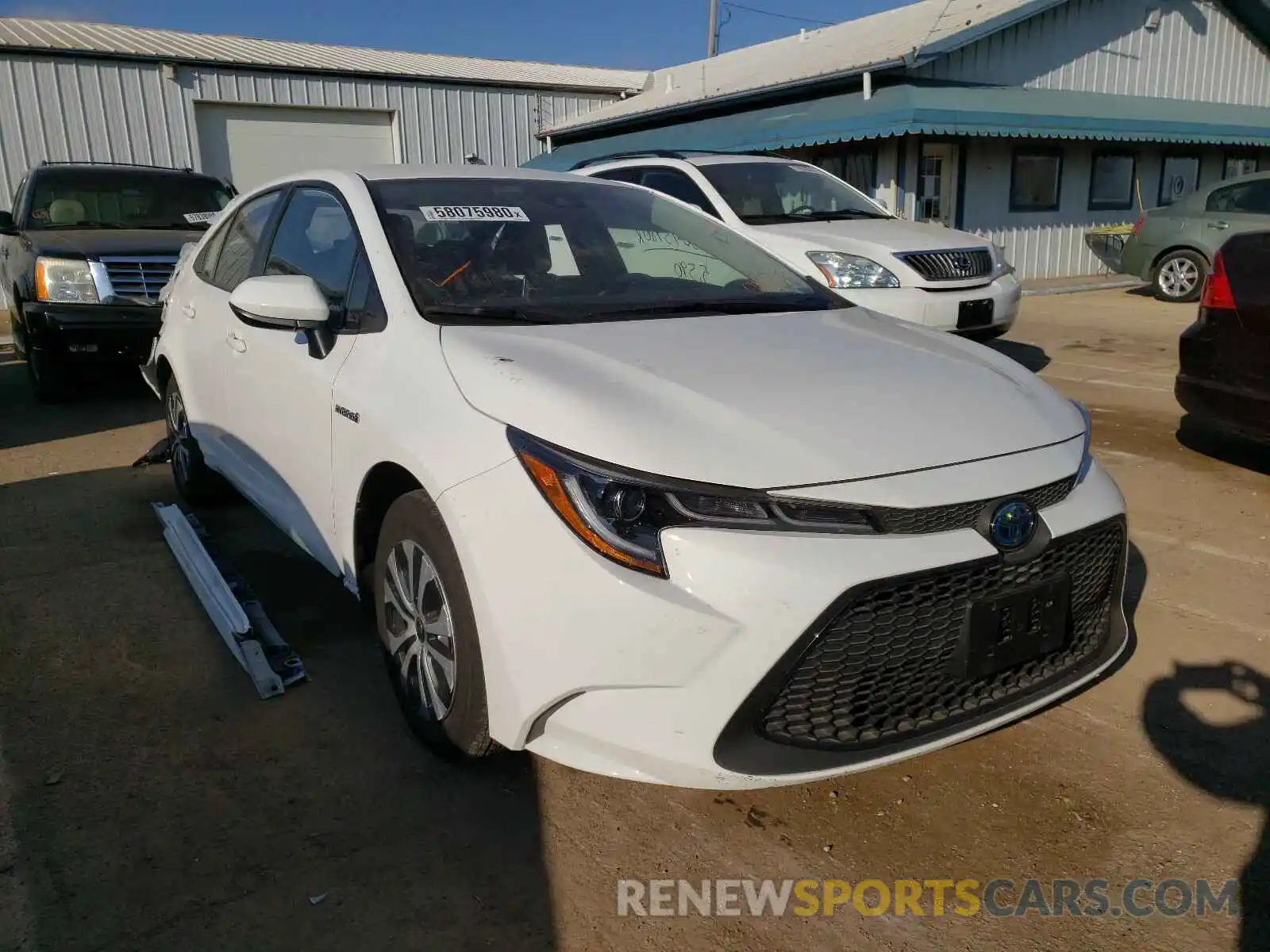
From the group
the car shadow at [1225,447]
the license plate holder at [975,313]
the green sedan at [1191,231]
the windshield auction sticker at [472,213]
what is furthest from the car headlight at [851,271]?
the green sedan at [1191,231]

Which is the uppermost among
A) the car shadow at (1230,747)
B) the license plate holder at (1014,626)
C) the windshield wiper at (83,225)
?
the windshield wiper at (83,225)

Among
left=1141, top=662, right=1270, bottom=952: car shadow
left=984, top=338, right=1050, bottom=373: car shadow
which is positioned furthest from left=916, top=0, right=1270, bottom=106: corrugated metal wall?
left=1141, top=662, right=1270, bottom=952: car shadow

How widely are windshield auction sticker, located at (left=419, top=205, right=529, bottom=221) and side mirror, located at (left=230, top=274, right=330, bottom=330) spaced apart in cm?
44

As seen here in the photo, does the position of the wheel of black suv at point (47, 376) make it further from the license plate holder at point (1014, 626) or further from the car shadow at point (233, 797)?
the license plate holder at point (1014, 626)

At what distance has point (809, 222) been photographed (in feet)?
25.7

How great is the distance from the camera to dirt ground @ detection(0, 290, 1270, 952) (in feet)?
7.11

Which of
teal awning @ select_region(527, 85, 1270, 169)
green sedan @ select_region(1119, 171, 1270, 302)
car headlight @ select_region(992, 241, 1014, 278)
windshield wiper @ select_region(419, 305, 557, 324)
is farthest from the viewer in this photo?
teal awning @ select_region(527, 85, 1270, 169)

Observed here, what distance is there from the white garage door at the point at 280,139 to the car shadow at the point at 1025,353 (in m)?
11.2

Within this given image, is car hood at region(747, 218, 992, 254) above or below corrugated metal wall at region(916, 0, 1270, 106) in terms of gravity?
below

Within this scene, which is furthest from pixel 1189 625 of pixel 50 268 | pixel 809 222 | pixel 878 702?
pixel 50 268

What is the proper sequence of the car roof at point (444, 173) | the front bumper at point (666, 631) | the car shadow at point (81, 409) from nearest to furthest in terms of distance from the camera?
1. the front bumper at point (666, 631)
2. the car roof at point (444, 173)
3. the car shadow at point (81, 409)

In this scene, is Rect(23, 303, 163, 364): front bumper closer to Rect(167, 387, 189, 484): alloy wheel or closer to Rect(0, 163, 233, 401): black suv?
Rect(0, 163, 233, 401): black suv

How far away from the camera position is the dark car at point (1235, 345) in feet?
15.4

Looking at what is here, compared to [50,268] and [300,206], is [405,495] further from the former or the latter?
[50,268]
